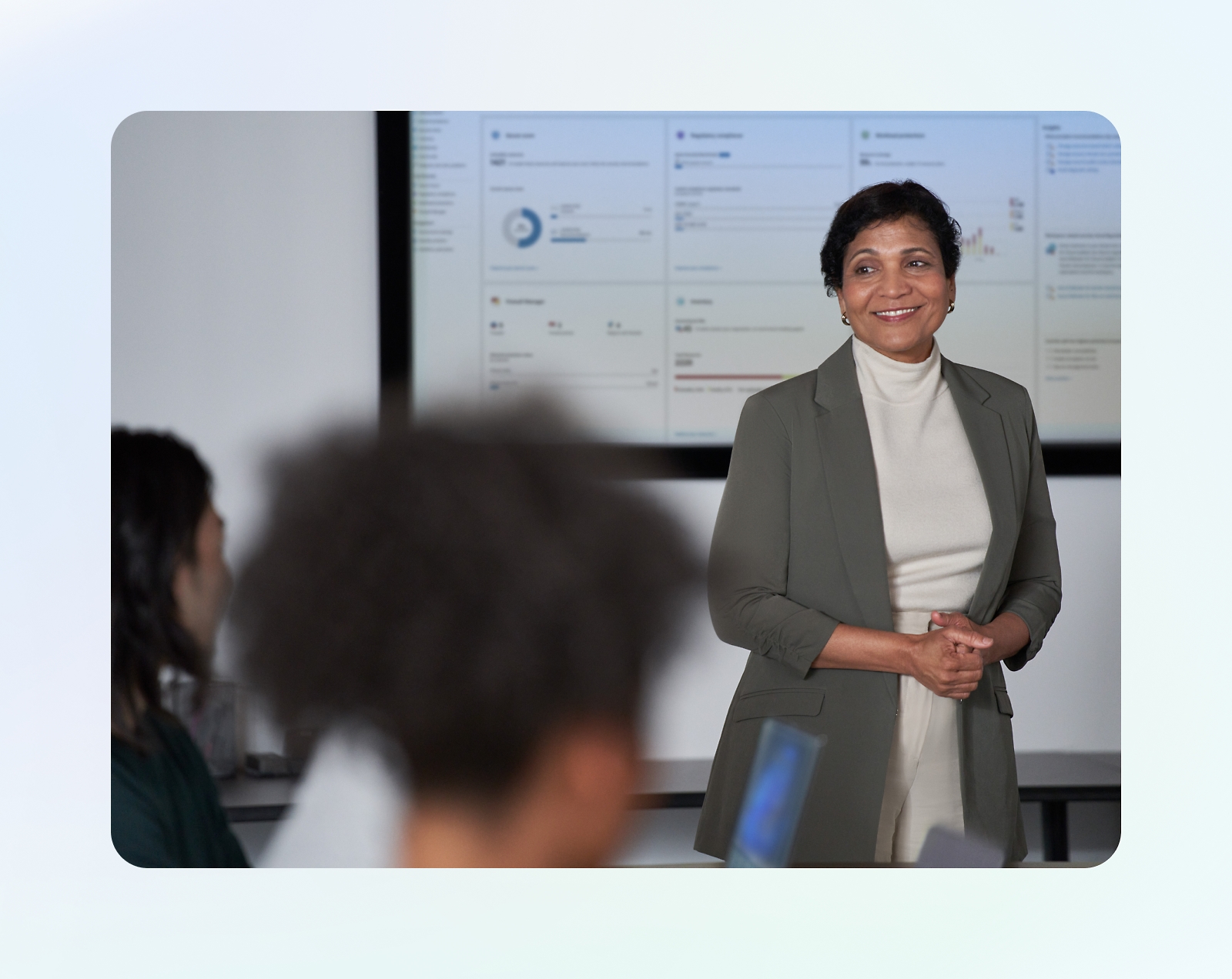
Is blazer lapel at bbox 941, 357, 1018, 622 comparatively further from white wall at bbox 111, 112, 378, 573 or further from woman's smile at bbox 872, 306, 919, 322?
white wall at bbox 111, 112, 378, 573

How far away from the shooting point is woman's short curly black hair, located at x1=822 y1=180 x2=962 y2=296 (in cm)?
139

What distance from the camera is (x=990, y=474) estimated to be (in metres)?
1.39

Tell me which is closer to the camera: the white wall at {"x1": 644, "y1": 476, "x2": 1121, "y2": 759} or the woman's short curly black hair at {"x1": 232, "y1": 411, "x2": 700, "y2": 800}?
the woman's short curly black hair at {"x1": 232, "y1": 411, "x2": 700, "y2": 800}

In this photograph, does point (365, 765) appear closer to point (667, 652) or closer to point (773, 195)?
point (667, 652)

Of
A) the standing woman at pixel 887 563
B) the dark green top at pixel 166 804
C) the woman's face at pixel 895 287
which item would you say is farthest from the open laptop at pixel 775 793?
the dark green top at pixel 166 804

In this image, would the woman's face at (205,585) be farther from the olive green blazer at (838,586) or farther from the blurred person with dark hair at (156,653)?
the olive green blazer at (838,586)

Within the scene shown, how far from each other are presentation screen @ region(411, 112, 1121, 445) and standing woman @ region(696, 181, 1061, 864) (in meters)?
0.04

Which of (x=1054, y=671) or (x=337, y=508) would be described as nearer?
(x=337, y=508)

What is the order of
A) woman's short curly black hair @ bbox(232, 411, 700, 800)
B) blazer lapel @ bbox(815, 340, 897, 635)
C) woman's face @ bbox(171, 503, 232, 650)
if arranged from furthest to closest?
blazer lapel @ bbox(815, 340, 897, 635), woman's face @ bbox(171, 503, 232, 650), woman's short curly black hair @ bbox(232, 411, 700, 800)

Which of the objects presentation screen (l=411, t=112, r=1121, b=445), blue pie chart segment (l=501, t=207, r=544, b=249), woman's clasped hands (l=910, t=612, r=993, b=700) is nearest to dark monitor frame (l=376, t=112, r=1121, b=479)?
presentation screen (l=411, t=112, r=1121, b=445)

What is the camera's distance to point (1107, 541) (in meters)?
1.44

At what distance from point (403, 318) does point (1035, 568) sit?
86 centimetres
